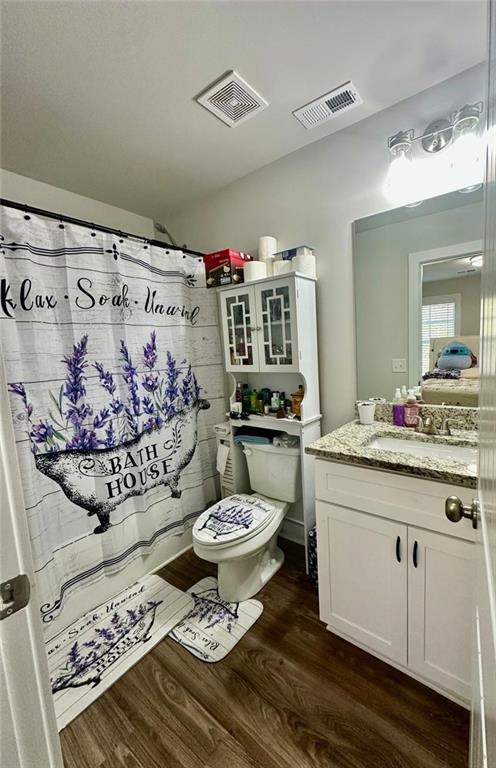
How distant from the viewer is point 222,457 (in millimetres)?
2074

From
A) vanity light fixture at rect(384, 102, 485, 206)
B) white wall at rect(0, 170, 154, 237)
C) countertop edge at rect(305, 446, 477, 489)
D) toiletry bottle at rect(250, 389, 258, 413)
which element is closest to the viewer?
countertop edge at rect(305, 446, 477, 489)

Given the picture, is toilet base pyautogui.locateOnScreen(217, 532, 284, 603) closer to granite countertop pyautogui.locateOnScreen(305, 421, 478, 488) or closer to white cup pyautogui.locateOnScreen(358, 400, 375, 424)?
granite countertop pyautogui.locateOnScreen(305, 421, 478, 488)

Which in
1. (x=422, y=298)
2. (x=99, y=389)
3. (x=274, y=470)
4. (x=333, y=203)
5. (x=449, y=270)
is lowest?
(x=274, y=470)

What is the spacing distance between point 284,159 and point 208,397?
1.53 meters

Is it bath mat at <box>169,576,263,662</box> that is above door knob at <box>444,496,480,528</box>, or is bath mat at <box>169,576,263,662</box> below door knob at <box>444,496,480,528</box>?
below

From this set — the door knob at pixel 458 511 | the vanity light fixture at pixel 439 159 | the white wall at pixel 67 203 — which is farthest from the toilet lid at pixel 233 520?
the white wall at pixel 67 203

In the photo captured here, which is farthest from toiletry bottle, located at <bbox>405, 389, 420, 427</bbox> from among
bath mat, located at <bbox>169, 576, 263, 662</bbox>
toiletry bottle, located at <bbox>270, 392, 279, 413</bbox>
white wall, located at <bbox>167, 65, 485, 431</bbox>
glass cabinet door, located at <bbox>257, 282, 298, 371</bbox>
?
bath mat, located at <bbox>169, 576, 263, 662</bbox>

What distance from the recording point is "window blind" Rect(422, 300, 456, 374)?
141 cm

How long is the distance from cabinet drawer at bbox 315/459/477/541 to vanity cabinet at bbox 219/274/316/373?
2.11 feet

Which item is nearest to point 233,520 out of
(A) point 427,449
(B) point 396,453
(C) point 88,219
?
(B) point 396,453

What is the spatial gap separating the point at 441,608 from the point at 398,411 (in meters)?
0.79

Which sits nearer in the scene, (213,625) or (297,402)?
(213,625)

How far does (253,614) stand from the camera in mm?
1520

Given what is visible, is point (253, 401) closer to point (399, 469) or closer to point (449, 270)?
point (399, 469)
